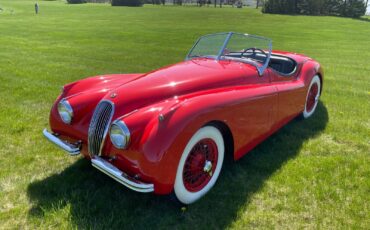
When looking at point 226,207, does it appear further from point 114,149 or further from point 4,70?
point 4,70

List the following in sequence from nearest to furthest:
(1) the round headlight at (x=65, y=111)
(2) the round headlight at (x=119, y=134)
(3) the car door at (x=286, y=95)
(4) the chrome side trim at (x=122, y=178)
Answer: (4) the chrome side trim at (x=122, y=178) → (2) the round headlight at (x=119, y=134) → (1) the round headlight at (x=65, y=111) → (3) the car door at (x=286, y=95)

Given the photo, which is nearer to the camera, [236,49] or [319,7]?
[236,49]

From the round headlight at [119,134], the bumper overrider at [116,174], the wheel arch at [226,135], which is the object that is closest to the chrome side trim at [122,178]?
the bumper overrider at [116,174]

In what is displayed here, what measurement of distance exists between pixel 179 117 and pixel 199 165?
0.56 metres

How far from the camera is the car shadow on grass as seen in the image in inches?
114

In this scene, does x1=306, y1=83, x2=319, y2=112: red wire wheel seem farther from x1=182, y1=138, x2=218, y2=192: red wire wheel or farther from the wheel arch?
x1=182, y1=138, x2=218, y2=192: red wire wheel

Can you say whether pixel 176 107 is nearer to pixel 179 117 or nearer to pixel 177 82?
pixel 179 117

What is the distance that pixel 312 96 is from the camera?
18.4 ft

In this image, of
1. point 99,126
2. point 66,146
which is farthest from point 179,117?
point 66,146

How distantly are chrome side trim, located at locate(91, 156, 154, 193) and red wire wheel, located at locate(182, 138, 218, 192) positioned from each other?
0.46m

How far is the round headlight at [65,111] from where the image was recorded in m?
3.42

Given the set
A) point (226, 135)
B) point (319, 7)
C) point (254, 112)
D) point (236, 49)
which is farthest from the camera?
point (319, 7)

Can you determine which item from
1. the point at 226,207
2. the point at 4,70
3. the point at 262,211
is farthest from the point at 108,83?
the point at 4,70

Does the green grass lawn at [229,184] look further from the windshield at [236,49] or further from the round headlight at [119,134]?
the windshield at [236,49]
